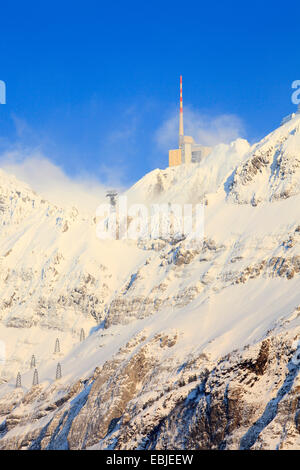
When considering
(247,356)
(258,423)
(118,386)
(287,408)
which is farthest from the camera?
(118,386)

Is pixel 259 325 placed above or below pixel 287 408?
above

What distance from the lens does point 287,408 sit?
130m

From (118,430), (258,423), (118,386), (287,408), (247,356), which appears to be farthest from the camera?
(118,386)

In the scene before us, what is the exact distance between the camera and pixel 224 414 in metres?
144

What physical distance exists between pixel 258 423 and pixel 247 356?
14946 mm

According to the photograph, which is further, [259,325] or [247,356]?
[259,325]

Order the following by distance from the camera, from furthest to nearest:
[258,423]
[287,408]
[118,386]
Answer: [118,386]
[258,423]
[287,408]
